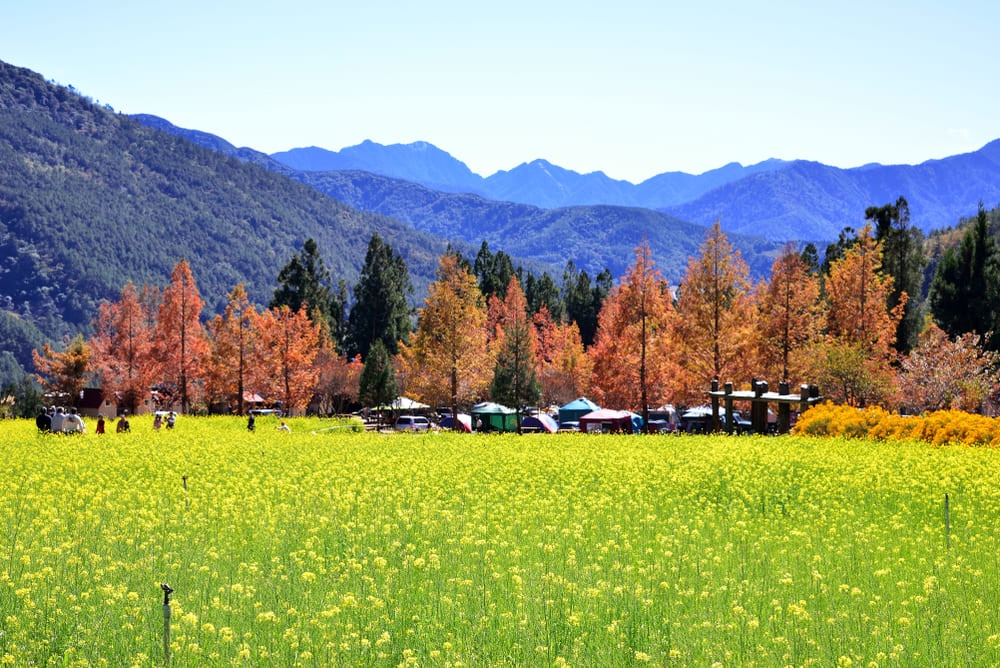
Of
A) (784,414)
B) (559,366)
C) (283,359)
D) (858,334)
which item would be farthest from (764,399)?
(559,366)

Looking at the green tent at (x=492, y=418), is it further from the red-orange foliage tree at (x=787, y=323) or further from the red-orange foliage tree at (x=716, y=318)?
the red-orange foliage tree at (x=787, y=323)

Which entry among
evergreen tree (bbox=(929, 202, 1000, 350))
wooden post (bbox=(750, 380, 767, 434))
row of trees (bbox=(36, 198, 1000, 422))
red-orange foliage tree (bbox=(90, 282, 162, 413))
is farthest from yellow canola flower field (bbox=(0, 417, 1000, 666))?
red-orange foliage tree (bbox=(90, 282, 162, 413))

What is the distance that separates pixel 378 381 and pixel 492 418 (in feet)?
30.6

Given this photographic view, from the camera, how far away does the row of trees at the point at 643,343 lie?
152ft

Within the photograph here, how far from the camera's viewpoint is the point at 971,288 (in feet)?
191

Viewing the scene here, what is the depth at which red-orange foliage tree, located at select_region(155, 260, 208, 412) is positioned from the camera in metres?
63.2

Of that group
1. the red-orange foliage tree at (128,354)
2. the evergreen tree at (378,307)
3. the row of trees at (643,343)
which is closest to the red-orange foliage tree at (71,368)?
the row of trees at (643,343)

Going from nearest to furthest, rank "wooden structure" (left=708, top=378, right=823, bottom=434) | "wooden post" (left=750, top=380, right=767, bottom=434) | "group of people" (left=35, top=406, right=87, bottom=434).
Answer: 1. "wooden structure" (left=708, top=378, right=823, bottom=434)
2. "group of people" (left=35, top=406, right=87, bottom=434)
3. "wooden post" (left=750, top=380, right=767, bottom=434)

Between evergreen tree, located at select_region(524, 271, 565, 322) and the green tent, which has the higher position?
evergreen tree, located at select_region(524, 271, 565, 322)

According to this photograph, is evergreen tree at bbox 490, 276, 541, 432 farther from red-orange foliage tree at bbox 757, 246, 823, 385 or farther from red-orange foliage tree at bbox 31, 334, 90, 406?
red-orange foliage tree at bbox 31, 334, 90, 406

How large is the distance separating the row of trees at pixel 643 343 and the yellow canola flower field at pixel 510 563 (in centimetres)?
2232

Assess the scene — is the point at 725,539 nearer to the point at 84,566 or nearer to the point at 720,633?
the point at 720,633

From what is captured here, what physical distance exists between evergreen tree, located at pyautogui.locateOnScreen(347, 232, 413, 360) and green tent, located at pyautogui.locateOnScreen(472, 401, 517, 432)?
26767 millimetres

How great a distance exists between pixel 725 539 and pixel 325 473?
1184cm
